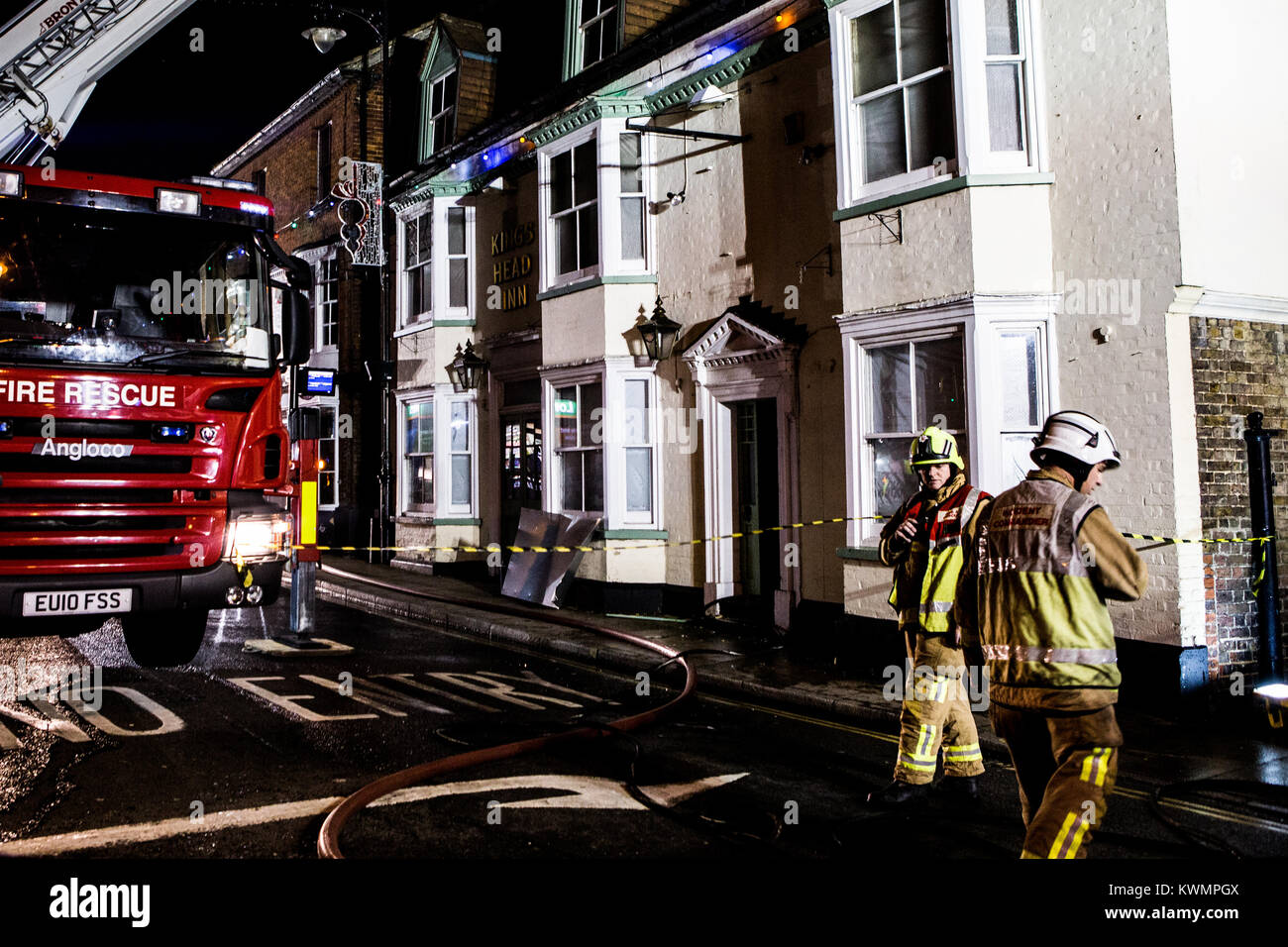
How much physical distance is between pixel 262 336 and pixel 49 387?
150 centimetres

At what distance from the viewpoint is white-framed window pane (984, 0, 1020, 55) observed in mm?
8641

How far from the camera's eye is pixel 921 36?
9.17 meters

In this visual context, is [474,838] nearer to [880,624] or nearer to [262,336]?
[262,336]

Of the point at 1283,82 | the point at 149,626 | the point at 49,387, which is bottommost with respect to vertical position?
the point at 149,626

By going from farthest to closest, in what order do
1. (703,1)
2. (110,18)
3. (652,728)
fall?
1. (703,1)
2. (110,18)
3. (652,728)

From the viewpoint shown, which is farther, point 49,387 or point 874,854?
point 49,387

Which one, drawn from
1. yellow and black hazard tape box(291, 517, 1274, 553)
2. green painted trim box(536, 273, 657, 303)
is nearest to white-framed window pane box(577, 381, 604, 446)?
yellow and black hazard tape box(291, 517, 1274, 553)

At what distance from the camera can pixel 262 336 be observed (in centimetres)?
741

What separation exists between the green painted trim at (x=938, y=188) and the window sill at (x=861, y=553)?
3206 mm

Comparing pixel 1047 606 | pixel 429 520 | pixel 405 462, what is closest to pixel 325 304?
pixel 405 462

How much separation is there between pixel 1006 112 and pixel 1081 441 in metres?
5.83

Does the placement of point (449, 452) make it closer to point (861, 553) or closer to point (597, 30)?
point (597, 30)

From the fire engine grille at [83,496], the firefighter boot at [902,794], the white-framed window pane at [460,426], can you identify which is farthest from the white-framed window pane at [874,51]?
the white-framed window pane at [460,426]

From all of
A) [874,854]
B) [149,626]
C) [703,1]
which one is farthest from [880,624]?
[703,1]
